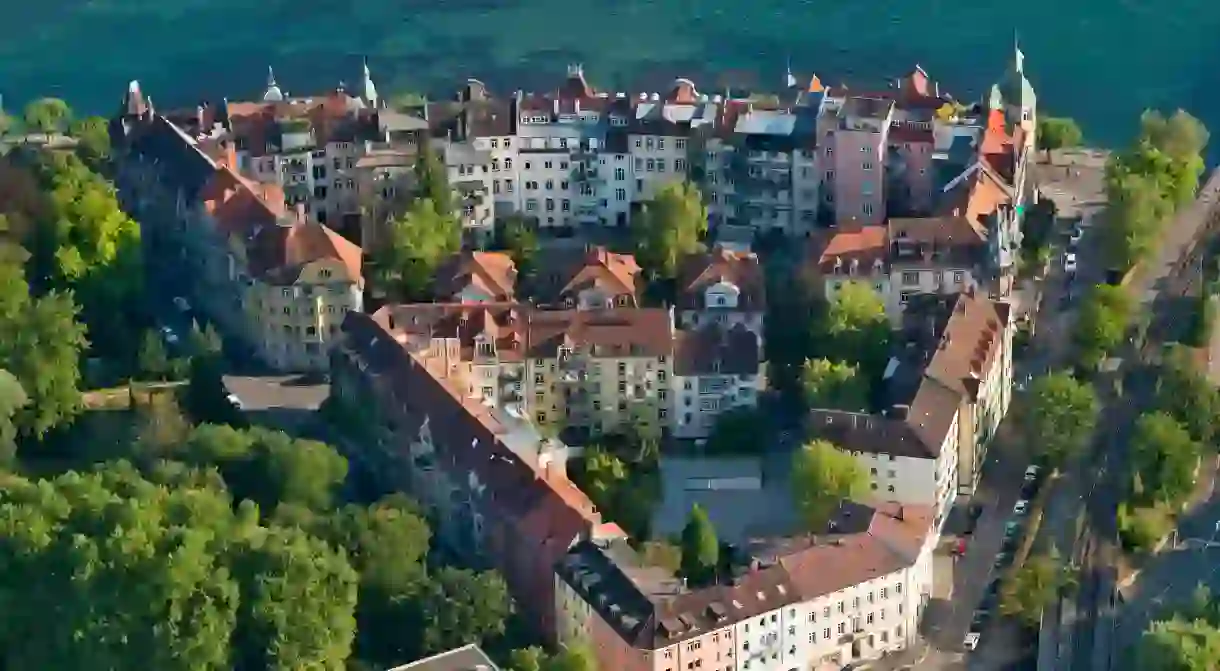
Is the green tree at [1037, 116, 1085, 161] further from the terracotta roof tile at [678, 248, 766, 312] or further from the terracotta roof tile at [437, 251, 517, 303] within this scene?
the terracotta roof tile at [437, 251, 517, 303]

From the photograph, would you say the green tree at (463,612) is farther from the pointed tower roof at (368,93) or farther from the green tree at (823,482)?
the pointed tower roof at (368,93)

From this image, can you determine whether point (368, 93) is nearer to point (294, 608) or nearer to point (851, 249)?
point (851, 249)

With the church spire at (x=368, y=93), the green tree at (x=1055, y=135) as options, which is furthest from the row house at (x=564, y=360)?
the green tree at (x=1055, y=135)

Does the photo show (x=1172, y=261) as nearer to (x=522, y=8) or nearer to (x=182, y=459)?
(x=182, y=459)

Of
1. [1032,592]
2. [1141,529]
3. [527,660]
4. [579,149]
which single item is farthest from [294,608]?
[579,149]

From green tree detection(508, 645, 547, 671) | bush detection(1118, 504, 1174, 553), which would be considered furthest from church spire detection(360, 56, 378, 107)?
bush detection(1118, 504, 1174, 553)
